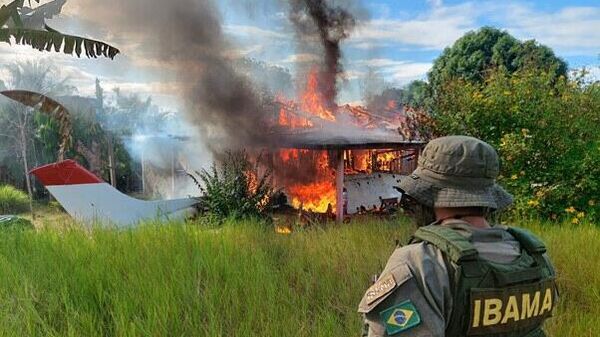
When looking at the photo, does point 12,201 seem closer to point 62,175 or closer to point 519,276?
point 62,175

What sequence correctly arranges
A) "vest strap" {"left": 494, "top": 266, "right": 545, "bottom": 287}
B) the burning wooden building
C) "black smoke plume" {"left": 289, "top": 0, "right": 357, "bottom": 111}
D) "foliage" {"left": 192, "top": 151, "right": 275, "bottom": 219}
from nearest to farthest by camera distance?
1. "vest strap" {"left": 494, "top": 266, "right": 545, "bottom": 287}
2. "foliage" {"left": 192, "top": 151, "right": 275, "bottom": 219}
3. the burning wooden building
4. "black smoke plume" {"left": 289, "top": 0, "right": 357, "bottom": 111}

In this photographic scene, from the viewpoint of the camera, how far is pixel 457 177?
144 cm

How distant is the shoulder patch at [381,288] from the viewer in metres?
1.29

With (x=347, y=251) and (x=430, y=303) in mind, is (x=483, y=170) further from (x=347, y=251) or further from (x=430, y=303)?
(x=347, y=251)

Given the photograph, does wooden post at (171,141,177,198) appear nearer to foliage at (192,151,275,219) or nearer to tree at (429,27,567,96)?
foliage at (192,151,275,219)

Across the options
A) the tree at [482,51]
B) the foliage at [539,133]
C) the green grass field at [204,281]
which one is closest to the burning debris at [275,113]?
the foliage at [539,133]

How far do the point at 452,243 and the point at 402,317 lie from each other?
24 centimetres

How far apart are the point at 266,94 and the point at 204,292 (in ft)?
39.7

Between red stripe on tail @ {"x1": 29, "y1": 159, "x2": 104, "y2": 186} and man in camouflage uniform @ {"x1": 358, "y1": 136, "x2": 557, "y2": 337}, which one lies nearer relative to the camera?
man in camouflage uniform @ {"x1": 358, "y1": 136, "x2": 557, "y2": 337}

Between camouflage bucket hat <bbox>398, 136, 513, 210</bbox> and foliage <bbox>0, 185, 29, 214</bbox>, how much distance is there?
18066 millimetres

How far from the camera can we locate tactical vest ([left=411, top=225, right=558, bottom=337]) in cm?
132

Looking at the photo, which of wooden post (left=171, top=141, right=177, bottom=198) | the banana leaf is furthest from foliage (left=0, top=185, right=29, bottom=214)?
the banana leaf

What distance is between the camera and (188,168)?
16.6 metres

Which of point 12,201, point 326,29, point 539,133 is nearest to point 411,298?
point 539,133
